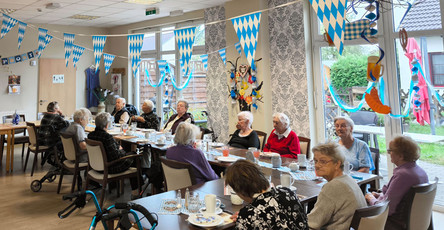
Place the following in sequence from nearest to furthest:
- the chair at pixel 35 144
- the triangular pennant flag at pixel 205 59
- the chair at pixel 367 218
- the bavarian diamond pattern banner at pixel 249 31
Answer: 1. the chair at pixel 367 218
2. the bavarian diamond pattern banner at pixel 249 31
3. the chair at pixel 35 144
4. the triangular pennant flag at pixel 205 59

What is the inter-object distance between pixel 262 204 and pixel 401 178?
4.11 ft

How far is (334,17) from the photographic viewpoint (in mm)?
2441

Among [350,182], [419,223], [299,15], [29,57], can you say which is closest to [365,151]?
[419,223]

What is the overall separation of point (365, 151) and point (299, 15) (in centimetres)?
285

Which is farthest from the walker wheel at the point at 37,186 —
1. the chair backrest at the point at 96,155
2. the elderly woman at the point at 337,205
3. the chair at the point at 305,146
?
the elderly woman at the point at 337,205

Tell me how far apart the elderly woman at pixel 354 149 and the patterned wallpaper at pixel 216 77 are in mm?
3476

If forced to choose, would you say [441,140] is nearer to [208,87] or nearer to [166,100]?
[208,87]

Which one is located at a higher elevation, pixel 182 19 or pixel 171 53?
pixel 182 19

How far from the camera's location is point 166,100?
8.08 m

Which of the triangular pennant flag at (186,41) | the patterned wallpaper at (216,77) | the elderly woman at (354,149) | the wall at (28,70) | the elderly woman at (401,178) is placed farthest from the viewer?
the wall at (28,70)

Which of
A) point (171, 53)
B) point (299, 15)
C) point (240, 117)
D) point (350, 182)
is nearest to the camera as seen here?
A: point (350, 182)

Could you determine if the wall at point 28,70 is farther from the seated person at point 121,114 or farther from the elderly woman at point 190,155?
the elderly woman at point 190,155

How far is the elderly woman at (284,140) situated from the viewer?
3871mm

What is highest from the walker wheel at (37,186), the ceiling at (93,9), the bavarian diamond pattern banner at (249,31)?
the ceiling at (93,9)
